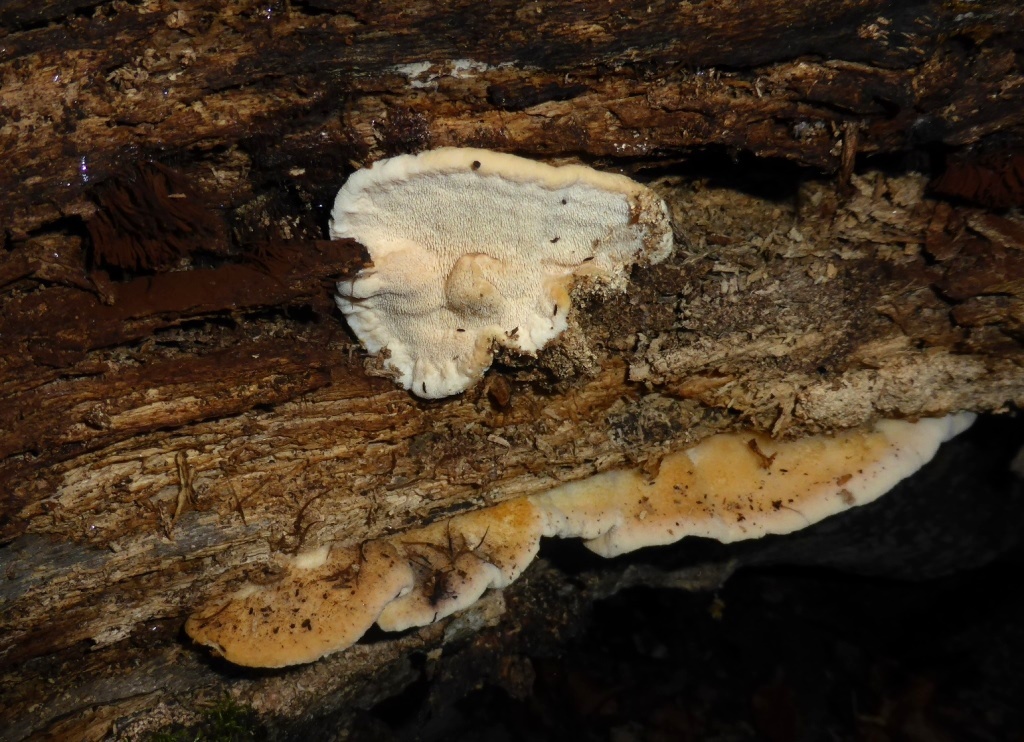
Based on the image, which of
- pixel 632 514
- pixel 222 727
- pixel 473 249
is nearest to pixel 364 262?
pixel 473 249

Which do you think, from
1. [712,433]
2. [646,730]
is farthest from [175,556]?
[646,730]

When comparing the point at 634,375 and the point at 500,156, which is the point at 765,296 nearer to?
the point at 634,375

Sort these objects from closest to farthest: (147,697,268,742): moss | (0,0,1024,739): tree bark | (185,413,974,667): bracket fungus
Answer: (0,0,1024,739): tree bark → (185,413,974,667): bracket fungus → (147,697,268,742): moss

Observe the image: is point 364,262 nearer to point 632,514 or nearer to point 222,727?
point 632,514

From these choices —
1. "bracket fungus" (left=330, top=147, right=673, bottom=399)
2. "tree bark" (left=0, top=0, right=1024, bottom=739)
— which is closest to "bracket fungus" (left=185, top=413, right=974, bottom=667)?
"tree bark" (left=0, top=0, right=1024, bottom=739)

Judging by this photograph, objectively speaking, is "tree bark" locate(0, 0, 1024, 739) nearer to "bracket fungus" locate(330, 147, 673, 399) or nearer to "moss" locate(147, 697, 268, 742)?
"bracket fungus" locate(330, 147, 673, 399)

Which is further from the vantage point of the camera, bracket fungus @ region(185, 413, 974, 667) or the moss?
the moss

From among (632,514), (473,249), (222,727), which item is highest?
(473,249)
